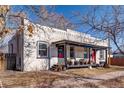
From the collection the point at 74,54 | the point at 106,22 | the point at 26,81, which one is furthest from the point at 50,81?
the point at 74,54

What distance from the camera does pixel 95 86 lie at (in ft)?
33.5

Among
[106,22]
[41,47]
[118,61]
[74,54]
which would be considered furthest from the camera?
[118,61]

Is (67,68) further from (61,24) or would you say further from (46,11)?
(46,11)

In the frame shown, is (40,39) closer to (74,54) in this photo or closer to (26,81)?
(74,54)

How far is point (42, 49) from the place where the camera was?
1670cm

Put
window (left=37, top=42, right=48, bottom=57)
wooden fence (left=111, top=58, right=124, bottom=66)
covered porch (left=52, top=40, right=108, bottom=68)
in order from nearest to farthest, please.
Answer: window (left=37, top=42, right=48, bottom=57)
covered porch (left=52, top=40, right=108, bottom=68)
wooden fence (left=111, top=58, right=124, bottom=66)

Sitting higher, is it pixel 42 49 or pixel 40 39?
pixel 40 39

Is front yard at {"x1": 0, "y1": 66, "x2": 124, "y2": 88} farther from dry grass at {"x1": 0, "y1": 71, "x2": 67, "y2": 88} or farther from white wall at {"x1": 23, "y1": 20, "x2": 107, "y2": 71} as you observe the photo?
white wall at {"x1": 23, "y1": 20, "x2": 107, "y2": 71}

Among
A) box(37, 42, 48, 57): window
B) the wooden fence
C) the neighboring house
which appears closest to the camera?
the neighboring house

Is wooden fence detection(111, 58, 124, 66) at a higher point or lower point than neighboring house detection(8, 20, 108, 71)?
lower

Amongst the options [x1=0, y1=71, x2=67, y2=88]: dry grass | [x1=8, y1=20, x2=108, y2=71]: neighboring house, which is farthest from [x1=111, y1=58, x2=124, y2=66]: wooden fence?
[x1=0, y1=71, x2=67, y2=88]: dry grass

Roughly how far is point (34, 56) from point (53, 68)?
6.08 feet

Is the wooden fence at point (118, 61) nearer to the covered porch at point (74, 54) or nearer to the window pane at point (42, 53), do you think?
the covered porch at point (74, 54)

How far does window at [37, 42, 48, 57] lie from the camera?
54.2 feet
